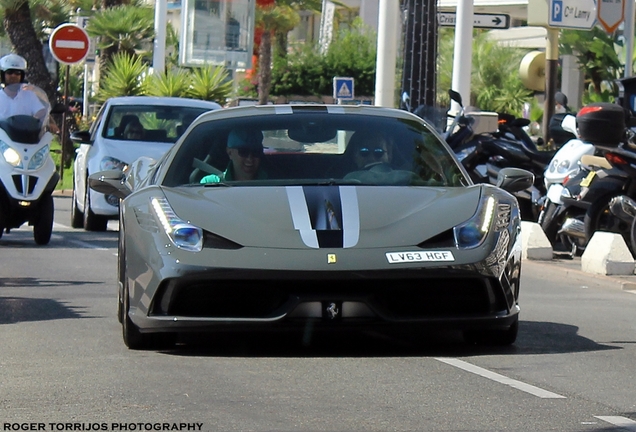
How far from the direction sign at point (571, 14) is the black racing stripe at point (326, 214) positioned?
1337cm

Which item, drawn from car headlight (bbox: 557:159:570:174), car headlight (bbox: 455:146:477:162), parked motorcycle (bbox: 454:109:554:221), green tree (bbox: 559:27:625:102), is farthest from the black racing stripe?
green tree (bbox: 559:27:625:102)

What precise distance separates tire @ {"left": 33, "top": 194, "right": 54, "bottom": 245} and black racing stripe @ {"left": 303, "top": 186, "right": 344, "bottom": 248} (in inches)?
315

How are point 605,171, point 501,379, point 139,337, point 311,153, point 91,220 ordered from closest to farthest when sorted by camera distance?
1. point 501,379
2. point 139,337
3. point 311,153
4. point 605,171
5. point 91,220

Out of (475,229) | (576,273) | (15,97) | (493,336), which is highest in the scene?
(15,97)

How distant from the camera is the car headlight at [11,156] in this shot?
48.8 ft

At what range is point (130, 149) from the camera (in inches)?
652

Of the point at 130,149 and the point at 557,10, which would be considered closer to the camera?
the point at 130,149

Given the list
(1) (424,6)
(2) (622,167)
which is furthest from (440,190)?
(1) (424,6)

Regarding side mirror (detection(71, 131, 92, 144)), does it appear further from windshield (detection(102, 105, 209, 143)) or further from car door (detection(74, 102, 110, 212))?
windshield (detection(102, 105, 209, 143))

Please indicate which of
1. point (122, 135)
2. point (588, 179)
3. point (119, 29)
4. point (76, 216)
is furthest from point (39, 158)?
point (119, 29)

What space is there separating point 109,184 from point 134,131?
8422 millimetres

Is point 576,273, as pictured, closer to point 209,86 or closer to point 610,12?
point 610,12

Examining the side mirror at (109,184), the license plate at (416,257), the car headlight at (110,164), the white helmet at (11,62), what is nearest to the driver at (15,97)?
the white helmet at (11,62)

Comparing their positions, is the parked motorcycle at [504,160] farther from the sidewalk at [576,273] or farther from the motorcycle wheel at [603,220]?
the motorcycle wheel at [603,220]
